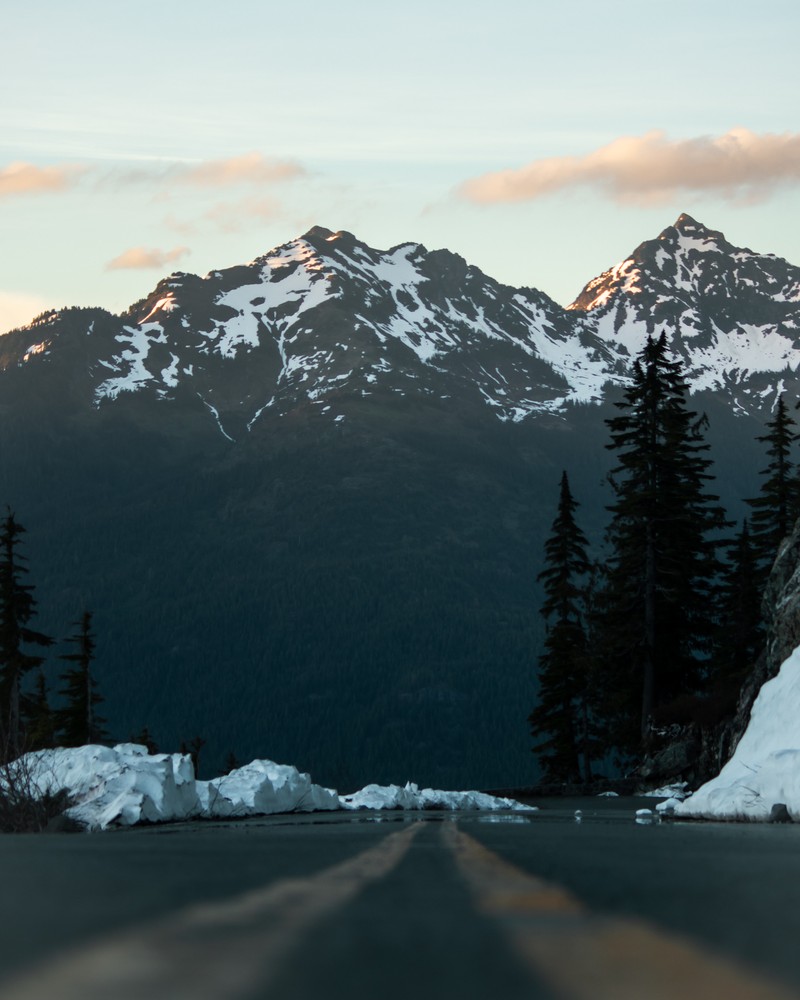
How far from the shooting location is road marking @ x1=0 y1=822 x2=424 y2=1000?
2629mm

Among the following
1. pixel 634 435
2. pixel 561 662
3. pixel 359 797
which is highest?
pixel 634 435

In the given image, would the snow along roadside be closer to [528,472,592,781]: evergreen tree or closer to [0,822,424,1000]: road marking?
[0,822,424,1000]: road marking

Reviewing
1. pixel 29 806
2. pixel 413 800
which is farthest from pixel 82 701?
pixel 29 806

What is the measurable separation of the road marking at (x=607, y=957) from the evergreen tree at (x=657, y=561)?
41403mm

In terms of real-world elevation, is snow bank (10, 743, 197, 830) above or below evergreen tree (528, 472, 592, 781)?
below

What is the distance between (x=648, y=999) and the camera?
8.36 ft

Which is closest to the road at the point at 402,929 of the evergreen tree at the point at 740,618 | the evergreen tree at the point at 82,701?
the evergreen tree at the point at 740,618

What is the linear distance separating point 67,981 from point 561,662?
57.5 m

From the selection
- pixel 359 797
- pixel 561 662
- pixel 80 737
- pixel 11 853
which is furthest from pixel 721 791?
pixel 80 737

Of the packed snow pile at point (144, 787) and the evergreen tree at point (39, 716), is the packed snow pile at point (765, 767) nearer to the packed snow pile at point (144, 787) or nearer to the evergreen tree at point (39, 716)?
the packed snow pile at point (144, 787)

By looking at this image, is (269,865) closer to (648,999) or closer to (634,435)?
(648,999)

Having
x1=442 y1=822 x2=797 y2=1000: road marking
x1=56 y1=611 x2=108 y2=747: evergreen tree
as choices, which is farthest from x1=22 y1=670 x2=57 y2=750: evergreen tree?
x1=442 y1=822 x2=797 y2=1000: road marking

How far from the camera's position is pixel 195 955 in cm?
310

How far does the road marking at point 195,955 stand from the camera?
2629 mm
